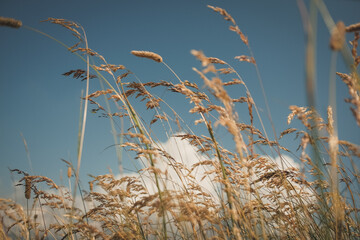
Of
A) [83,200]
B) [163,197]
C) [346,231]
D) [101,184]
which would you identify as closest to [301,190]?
[346,231]

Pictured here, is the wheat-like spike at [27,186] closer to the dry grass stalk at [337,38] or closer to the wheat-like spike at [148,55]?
the wheat-like spike at [148,55]

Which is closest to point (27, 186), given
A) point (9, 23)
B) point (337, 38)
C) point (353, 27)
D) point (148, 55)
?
point (9, 23)

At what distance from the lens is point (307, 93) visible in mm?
671

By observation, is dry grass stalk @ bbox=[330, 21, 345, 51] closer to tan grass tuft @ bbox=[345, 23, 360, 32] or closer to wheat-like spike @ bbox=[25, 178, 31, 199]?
tan grass tuft @ bbox=[345, 23, 360, 32]

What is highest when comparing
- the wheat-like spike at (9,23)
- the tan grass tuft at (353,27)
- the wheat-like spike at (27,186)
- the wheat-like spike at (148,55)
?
the wheat-like spike at (9,23)

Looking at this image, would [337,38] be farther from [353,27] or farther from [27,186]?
[27,186]

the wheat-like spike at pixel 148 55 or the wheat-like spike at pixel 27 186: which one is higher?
the wheat-like spike at pixel 148 55

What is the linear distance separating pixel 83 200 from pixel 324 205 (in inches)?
97.3

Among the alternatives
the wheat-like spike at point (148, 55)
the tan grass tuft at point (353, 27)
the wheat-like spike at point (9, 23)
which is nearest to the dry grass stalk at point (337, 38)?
the tan grass tuft at point (353, 27)

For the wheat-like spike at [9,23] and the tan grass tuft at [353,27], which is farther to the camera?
the wheat-like spike at [9,23]

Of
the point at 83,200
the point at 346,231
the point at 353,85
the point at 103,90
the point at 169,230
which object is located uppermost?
the point at 103,90

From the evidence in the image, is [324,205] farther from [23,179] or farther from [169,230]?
[23,179]

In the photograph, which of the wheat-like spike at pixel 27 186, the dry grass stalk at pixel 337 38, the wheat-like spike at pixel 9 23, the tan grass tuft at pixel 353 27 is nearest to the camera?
the dry grass stalk at pixel 337 38

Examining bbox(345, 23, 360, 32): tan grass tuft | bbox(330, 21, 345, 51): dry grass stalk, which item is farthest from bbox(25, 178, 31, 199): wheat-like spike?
bbox(345, 23, 360, 32): tan grass tuft
